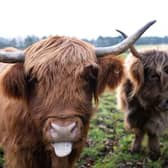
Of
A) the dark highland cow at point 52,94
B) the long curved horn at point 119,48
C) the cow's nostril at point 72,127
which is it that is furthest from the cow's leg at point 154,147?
the cow's nostril at point 72,127

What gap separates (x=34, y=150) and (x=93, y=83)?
1067 millimetres

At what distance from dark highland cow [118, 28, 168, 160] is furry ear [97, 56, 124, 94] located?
94cm

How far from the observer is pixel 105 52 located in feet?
14.3

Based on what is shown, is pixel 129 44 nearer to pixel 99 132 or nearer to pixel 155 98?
pixel 155 98

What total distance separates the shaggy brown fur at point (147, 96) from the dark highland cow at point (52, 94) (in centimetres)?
127

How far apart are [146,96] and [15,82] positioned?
7.81 feet

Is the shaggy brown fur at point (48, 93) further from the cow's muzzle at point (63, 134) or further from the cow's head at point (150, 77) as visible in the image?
the cow's head at point (150, 77)

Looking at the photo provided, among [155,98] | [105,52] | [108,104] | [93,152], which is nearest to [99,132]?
[93,152]

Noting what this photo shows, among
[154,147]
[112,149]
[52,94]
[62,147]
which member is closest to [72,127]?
[62,147]

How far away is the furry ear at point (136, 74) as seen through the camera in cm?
581

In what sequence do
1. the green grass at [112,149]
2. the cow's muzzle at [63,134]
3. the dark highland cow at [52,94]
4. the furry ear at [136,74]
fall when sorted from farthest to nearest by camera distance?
the green grass at [112,149]
the furry ear at [136,74]
the dark highland cow at [52,94]
the cow's muzzle at [63,134]

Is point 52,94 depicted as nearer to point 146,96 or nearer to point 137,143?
point 146,96

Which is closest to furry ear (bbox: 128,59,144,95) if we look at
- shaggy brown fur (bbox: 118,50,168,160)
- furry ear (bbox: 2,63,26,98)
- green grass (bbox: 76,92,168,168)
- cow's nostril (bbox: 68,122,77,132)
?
shaggy brown fur (bbox: 118,50,168,160)

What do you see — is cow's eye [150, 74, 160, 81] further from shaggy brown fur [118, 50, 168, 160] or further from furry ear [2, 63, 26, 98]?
furry ear [2, 63, 26, 98]
